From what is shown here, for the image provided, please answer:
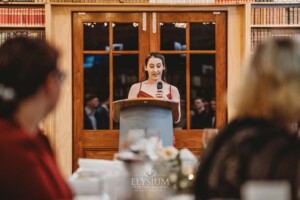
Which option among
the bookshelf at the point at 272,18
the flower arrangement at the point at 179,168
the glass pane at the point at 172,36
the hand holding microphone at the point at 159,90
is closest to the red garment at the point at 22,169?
the flower arrangement at the point at 179,168

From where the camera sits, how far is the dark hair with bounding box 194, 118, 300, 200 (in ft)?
5.00

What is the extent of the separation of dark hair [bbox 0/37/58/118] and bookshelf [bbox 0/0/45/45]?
4.23m

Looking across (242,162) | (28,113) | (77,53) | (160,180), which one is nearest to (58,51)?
(28,113)

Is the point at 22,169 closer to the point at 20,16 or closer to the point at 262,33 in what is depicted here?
the point at 20,16

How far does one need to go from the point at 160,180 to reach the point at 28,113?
0.82m

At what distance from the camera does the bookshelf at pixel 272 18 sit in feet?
19.3

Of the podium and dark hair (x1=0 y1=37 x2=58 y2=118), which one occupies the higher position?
dark hair (x1=0 y1=37 x2=58 y2=118)

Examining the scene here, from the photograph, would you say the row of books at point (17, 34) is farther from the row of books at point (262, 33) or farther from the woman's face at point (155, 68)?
the row of books at point (262, 33)

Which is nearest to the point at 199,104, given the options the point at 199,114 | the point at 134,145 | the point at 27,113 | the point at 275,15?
the point at 199,114

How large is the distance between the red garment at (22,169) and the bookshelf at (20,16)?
433 cm

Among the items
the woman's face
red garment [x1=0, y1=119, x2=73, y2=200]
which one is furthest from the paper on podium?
red garment [x1=0, y1=119, x2=73, y2=200]

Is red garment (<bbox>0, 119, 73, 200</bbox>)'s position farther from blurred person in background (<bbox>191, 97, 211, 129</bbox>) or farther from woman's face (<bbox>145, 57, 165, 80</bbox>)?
blurred person in background (<bbox>191, 97, 211, 129</bbox>)

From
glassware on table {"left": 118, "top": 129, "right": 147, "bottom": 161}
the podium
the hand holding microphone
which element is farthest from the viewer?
the hand holding microphone

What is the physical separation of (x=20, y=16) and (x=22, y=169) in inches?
177
